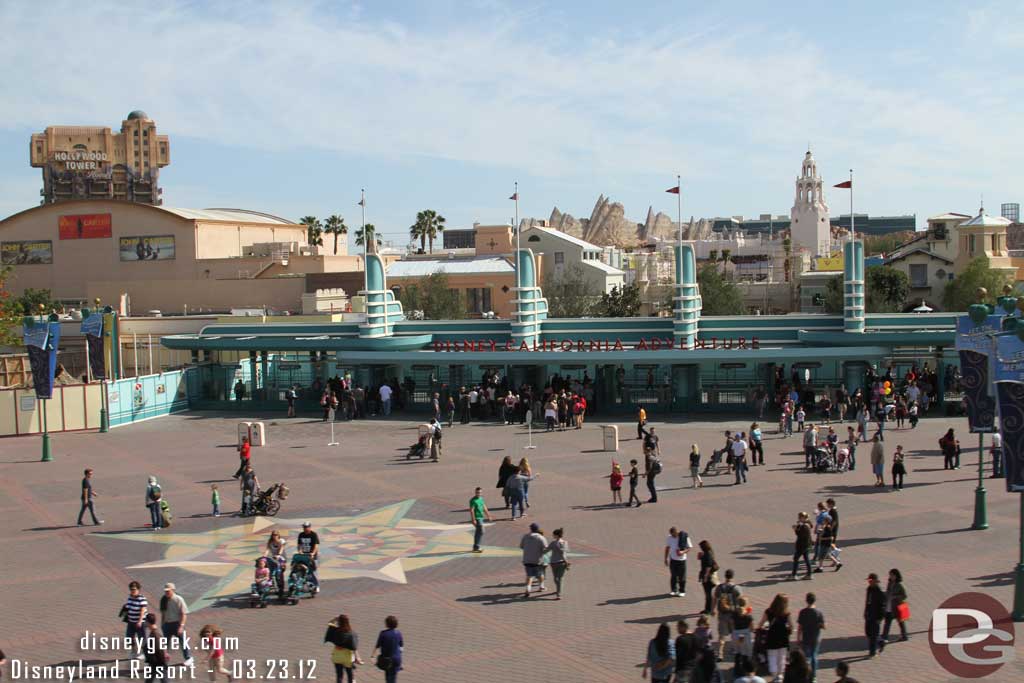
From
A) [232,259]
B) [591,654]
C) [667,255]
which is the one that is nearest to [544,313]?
[591,654]

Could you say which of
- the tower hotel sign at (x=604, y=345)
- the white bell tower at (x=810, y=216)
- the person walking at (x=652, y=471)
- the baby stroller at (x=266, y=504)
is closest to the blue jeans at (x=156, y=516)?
the baby stroller at (x=266, y=504)

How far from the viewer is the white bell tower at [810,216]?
190 metres

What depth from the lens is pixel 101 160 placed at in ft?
404

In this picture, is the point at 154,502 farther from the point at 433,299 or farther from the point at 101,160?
the point at 101,160

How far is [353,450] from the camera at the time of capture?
34.3 meters

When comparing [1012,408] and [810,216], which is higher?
[810,216]

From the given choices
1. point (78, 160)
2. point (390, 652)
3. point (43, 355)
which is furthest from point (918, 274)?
point (390, 652)

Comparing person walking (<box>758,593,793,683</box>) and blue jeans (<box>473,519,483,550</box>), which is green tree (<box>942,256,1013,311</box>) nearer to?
blue jeans (<box>473,519,483,550</box>)

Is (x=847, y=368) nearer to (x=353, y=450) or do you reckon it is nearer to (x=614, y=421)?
(x=614, y=421)

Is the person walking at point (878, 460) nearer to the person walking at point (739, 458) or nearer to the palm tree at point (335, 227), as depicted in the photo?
the person walking at point (739, 458)

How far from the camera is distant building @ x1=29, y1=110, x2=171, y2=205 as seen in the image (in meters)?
120

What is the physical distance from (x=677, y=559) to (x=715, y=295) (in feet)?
245

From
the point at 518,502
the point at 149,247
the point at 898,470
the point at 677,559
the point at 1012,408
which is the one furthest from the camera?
the point at 149,247

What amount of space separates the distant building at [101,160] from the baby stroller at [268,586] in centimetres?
9470
